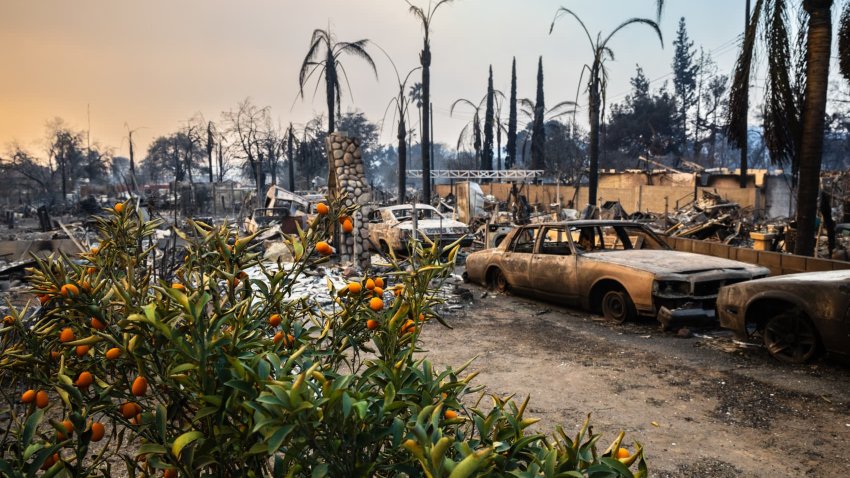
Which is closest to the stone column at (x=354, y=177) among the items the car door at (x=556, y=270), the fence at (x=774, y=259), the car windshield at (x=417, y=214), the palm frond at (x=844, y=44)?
the car windshield at (x=417, y=214)

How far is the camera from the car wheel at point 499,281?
9.79m

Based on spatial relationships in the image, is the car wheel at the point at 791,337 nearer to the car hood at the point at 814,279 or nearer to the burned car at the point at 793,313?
the burned car at the point at 793,313

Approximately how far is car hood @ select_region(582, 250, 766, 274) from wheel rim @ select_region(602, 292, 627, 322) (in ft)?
1.62

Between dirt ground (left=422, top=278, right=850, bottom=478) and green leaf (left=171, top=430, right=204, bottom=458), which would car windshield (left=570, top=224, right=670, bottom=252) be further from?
green leaf (left=171, top=430, right=204, bottom=458)

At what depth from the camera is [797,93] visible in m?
8.95

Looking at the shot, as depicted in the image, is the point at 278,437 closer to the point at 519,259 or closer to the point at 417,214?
the point at 519,259

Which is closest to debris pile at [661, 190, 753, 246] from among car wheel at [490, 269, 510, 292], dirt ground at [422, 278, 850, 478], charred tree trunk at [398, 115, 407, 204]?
car wheel at [490, 269, 510, 292]

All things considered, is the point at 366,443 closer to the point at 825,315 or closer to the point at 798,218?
the point at 825,315

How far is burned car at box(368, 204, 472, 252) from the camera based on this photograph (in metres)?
15.0

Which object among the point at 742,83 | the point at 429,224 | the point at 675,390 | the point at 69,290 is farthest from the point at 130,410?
the point at 429,224

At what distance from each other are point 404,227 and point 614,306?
8.36 m

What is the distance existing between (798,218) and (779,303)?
4.29 meters

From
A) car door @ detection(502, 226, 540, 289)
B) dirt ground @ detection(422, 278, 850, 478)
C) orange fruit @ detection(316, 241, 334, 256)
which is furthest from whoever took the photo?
car door @ detection(502, 226, 540, 289)

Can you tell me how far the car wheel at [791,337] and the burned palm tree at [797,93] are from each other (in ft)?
13.3
